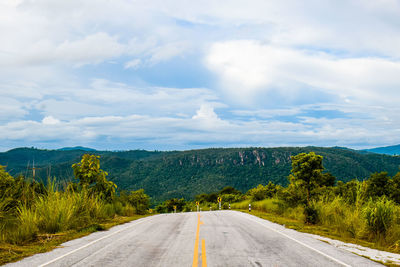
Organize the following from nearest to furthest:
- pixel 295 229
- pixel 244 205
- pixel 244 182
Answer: pixel 295 229, pixel 244 205, pixel 244 182

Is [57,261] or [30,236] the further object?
[30,236]

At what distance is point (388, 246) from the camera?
34.0 feet

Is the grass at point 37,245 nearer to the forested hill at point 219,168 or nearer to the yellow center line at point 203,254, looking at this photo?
the yellow center line at point 203,254

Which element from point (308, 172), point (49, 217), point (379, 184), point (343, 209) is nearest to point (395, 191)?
point (379, 184)

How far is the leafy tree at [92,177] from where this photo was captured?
18844 millimetres

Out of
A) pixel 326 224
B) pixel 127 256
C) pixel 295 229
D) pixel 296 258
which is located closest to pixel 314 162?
pixel 326 224

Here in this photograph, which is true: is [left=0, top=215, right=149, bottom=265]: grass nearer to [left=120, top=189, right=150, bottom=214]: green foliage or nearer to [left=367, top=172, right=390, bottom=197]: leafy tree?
[left=120, top=189, right=150, bottom=214]: green foliage

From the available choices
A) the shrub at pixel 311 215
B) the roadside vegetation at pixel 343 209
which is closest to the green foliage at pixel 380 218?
the roadside vegetation at pixel 343 209

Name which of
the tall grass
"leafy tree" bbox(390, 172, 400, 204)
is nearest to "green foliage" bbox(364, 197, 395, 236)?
"leafy tree" bbox(390, 172, 400, 204)

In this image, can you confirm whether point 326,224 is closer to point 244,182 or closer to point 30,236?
point 30,236

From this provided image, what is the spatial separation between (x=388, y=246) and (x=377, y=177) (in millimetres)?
13609

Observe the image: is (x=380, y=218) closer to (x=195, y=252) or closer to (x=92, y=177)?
(x=195, y=252)

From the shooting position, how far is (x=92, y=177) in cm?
1889

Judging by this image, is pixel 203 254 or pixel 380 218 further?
pixel 380 218
